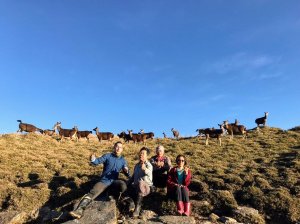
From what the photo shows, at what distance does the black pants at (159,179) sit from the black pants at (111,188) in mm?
1871

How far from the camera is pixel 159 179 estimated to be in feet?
45.2

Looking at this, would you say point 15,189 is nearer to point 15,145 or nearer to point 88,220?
point 88,220

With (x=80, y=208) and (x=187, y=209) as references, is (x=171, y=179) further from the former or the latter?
(x=80, y=208)

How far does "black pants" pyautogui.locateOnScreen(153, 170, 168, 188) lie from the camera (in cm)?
1372

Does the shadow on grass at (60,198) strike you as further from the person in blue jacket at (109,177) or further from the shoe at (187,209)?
the shoe at (187,209)

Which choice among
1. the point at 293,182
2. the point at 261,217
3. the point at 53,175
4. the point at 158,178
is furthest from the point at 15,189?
the point at 293,182

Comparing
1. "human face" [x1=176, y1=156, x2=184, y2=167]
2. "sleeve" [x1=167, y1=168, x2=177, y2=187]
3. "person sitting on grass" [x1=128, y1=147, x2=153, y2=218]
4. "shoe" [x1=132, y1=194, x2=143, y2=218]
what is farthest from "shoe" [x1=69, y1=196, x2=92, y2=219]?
"human face" [x1=176, y1=156, x2=184, y2=167]

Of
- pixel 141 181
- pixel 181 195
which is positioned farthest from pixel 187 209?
pixel 141 181

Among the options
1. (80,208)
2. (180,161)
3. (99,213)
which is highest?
(180,161)

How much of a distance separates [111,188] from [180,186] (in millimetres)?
2307

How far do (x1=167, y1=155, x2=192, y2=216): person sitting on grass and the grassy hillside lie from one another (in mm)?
595

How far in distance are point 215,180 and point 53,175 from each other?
7.11 m

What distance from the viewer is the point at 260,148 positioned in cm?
2534

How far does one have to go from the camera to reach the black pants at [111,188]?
470 inches
